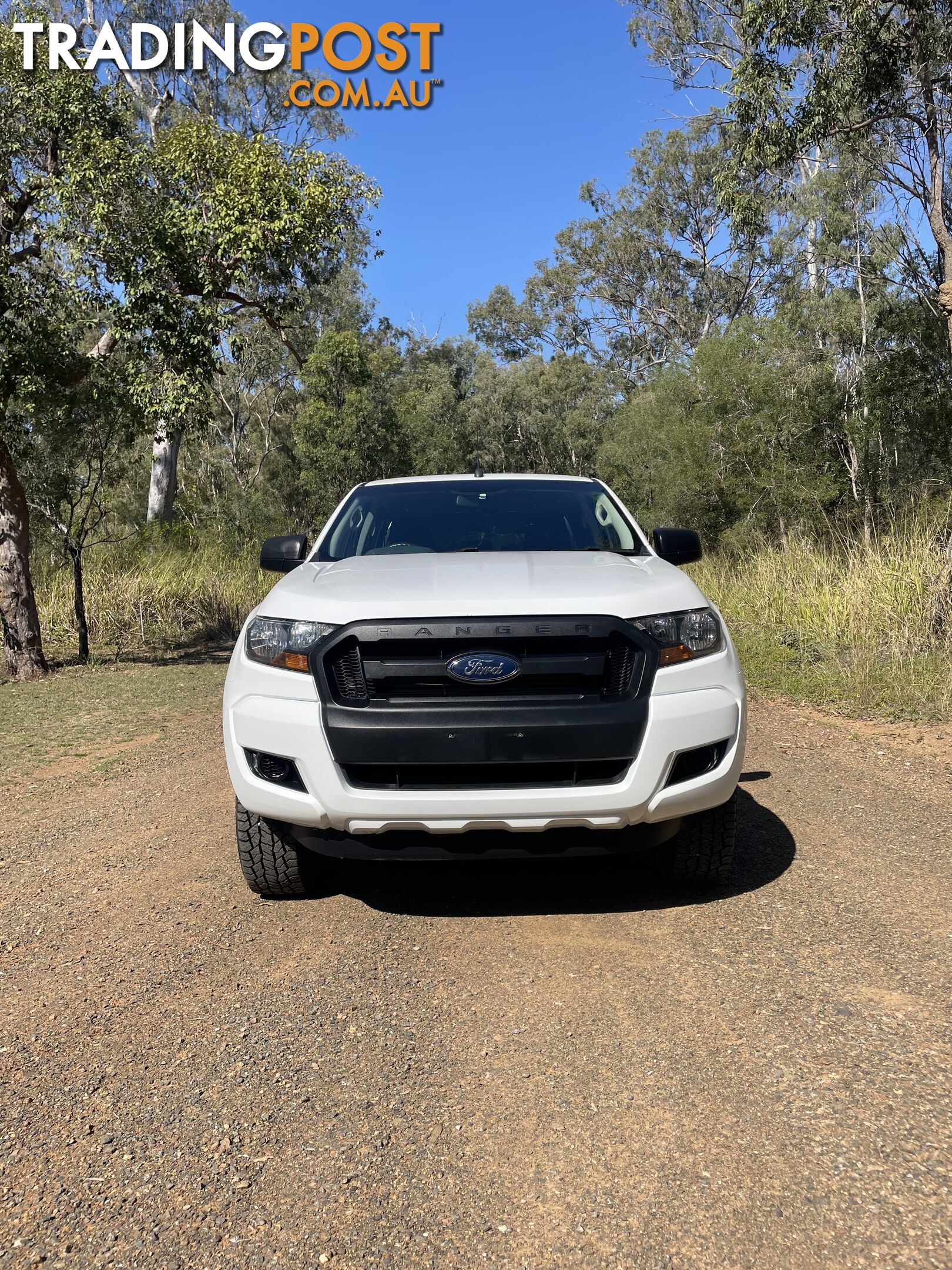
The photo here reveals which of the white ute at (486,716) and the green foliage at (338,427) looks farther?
the green foliage at (338,427)

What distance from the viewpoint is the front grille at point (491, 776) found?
3.29m

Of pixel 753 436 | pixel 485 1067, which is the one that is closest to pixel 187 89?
pixel 753 436

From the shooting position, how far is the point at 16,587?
1129cm

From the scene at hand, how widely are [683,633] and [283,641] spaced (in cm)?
140

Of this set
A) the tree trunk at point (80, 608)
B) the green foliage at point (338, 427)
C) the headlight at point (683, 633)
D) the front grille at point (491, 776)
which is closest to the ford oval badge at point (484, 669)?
the front grille at point (491, 776)

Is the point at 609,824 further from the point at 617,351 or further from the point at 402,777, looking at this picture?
the point at 617,351

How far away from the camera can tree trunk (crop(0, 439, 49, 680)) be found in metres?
11.1

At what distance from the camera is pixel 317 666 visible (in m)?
3.36

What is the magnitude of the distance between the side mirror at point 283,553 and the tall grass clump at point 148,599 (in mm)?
9330

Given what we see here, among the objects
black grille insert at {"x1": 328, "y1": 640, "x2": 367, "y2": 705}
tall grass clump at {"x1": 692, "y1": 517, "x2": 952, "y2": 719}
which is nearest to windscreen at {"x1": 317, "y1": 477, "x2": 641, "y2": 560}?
black grille insert at {"x1": 328, "y1": 640, "x2": 367, "y2": 705}

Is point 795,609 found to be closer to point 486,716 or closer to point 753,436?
point 753,436

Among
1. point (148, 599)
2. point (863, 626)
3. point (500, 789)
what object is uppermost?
point (500, 789)

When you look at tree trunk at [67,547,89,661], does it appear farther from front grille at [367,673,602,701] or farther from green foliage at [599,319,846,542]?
green foliage at [599,319,846,542]

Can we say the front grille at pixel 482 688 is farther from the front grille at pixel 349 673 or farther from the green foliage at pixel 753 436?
the green foliage at pixel 753 436
